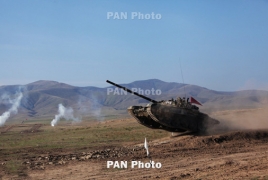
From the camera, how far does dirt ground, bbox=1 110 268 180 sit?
583 inches

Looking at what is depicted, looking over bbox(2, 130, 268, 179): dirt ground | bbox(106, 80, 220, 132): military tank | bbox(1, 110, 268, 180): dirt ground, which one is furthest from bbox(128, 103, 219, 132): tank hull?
bbox(2, 130, 268, 179): dirt ground

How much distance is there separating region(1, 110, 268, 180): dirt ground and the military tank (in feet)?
3.27

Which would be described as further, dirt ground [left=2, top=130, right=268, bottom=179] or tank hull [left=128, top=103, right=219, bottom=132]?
tank hull [left=128, top=103, right=219, bottom=132]

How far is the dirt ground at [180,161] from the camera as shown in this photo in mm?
Answer: 14805

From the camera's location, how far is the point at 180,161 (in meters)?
17.8

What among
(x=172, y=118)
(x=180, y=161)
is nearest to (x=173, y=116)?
(x=172, y=118)

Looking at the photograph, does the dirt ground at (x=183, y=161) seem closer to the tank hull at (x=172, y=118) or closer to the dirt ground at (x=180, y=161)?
the dirt ground at (x=180, y=161)

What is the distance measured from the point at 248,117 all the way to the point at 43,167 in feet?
60.1

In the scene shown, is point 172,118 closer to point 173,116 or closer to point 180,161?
point 173,116

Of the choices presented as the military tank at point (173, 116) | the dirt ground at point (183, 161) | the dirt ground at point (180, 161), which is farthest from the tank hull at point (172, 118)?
the dirt ground at point (183, 161)

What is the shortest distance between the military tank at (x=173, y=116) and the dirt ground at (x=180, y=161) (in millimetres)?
997

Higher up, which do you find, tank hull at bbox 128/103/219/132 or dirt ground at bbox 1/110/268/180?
tank hull at bbox 128/103/219/132

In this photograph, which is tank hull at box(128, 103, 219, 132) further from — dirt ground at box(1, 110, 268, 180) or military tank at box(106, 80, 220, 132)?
dirt ground at box(1, 110, 268, 180)

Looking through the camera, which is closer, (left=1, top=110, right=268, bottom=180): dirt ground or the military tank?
(left=1, top=110, right=268, bottom=180): dirt ground
